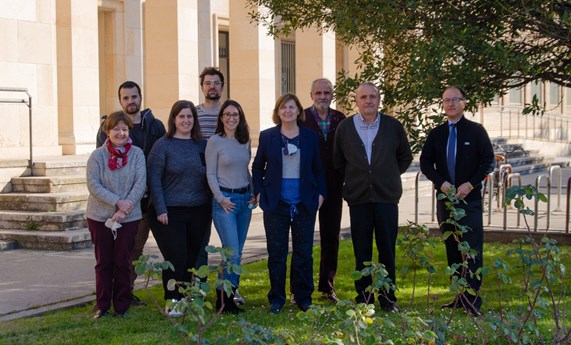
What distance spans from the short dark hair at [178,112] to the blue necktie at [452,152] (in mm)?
2239

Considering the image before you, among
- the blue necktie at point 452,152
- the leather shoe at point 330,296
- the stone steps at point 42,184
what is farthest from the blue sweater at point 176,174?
the stone steps at point 42,184

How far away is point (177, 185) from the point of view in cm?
835

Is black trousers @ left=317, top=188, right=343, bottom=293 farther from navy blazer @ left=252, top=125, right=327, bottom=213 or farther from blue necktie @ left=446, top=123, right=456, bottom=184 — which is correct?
blue necktie @ left=446, top=123, right=456, bottom=184

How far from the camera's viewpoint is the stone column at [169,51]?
1927 centimetres

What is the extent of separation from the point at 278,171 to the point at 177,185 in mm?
900

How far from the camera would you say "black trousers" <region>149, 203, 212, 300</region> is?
27.3 feet

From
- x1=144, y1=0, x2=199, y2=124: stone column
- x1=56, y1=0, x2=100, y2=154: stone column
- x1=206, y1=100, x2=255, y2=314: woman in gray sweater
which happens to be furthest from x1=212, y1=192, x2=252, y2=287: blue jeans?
x1=144, y1=0, x2=199, y2=124: stone column

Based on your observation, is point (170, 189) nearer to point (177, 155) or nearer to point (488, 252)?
point (177, 155)

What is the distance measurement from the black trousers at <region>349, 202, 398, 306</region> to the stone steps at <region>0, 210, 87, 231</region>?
222 inches

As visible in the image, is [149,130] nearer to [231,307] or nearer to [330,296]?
[231,307]

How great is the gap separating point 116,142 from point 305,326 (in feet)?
7.40

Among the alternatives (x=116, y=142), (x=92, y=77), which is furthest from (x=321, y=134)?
(x=92, y=77)

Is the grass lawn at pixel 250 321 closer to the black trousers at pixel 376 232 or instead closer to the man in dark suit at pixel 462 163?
the black trousers at pixel 376 232

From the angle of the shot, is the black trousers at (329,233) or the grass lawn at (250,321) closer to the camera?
the grass lawn at (250,321)
